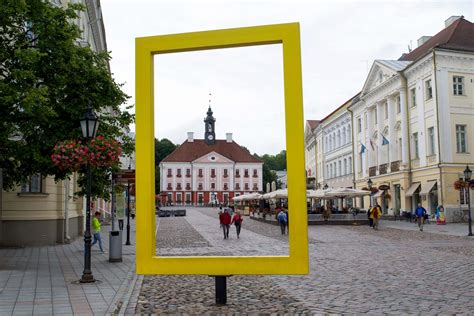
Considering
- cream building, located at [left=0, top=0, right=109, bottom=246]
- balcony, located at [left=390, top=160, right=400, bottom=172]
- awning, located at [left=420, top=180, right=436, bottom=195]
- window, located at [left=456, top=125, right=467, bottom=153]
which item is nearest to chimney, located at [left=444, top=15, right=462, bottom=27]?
window, located at [left=456, top=125, right=467, bottom=153]

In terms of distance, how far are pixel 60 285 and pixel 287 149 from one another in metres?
6.28

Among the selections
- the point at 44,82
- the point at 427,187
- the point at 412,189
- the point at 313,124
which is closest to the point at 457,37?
the point at 427,187

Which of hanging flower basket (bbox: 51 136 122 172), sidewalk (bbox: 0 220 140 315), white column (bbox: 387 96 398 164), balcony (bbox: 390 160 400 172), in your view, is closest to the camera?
sidewalk (bbox: 0 220 140 315)

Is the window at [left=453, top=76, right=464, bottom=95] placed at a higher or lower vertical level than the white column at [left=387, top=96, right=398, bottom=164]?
higher

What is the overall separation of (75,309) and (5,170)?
7.67 metres

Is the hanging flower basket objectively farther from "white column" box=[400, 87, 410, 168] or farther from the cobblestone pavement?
"white column" box=[400, 87, 410, 168]

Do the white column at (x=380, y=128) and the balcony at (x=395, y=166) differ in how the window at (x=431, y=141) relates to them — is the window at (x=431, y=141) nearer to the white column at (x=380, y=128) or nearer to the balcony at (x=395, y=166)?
the balcony at (x=395, y=166)

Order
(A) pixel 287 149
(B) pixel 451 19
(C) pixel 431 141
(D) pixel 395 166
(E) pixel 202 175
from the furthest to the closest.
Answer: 1. (E) pixel 202 175
2. (B) pixel 451 19
3. (D) pixel 395 166
4. (C) pixel 431 141
5. (A) pixel 287 149

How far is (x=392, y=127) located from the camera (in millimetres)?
47562

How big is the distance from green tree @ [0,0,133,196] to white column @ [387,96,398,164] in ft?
118

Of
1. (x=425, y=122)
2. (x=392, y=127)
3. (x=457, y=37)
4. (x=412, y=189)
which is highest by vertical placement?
(x=457, y=37)

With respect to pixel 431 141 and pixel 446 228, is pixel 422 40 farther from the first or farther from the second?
pixel 446 228

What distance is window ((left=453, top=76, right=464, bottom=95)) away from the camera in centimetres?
4012

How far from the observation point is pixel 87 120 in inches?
504
